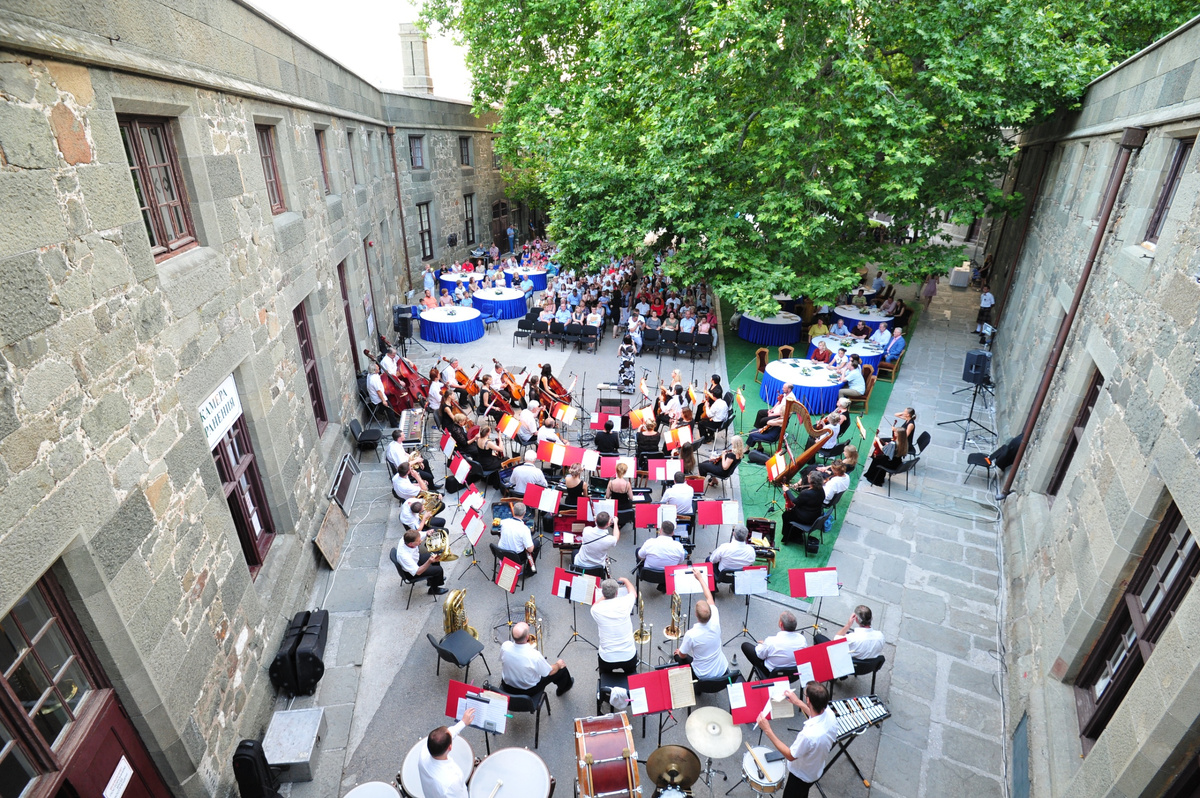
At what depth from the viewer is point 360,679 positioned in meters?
6.70

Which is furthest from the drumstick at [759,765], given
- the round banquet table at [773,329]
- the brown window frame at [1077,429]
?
the round banquet table at [773,329]

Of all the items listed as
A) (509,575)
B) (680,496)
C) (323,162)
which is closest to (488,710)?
(509,575)

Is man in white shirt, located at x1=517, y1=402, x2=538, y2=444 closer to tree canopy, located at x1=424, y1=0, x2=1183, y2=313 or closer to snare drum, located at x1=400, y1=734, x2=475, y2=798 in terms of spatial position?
snare drum, located at x1=400, y1=734, x2=475, y2=798

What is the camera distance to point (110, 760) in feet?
13.0

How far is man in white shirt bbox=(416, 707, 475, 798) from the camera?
14.3 feet

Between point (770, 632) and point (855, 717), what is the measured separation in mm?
2001

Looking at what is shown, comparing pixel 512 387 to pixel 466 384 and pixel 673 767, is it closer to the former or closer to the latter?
pixel 466 384

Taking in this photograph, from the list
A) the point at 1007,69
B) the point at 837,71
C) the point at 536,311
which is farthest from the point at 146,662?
the point at 1007,69

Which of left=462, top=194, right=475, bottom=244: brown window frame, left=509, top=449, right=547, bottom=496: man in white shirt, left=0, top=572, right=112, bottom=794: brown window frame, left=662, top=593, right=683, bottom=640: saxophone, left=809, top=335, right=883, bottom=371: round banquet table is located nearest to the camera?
left=0, top=572, right=112, bottom=794: brown window frame

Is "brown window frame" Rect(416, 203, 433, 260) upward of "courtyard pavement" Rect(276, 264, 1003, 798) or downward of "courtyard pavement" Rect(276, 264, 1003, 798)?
upward

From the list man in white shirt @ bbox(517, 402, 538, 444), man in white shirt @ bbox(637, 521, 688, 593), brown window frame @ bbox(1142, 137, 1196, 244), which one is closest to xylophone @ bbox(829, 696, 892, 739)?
man in white shirt @ bbox(637, 521, 688, 593)

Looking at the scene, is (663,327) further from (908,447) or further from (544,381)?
(908,447)

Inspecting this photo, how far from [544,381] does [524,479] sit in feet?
11.8

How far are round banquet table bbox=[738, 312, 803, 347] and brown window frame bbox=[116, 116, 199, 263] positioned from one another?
45.9 feet
